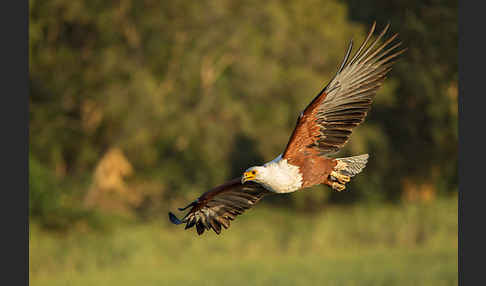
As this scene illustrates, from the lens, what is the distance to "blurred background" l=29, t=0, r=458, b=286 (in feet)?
57.8

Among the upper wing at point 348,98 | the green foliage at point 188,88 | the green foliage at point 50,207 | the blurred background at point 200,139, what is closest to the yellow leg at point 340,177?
the upper wing at point 348,98

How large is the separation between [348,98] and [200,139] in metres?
12.9

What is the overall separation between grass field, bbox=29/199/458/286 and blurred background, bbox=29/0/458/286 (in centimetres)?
5

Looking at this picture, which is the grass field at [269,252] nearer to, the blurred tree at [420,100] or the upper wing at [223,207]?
the blurred tree at [420,100]

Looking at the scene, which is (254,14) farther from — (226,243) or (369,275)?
(369,275)

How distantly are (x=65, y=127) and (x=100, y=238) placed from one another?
3.69m

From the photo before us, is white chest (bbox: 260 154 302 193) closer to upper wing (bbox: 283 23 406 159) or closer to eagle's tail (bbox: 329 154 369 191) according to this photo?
upper wing (bbox: 283 23 406 159)

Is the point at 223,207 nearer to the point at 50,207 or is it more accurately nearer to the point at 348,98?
the point at 348,98

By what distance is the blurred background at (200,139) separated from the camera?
57.8 feet

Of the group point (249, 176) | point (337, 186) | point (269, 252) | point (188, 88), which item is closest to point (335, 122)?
point (337, 186)

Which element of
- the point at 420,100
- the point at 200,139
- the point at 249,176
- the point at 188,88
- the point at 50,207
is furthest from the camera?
the point at 188,88

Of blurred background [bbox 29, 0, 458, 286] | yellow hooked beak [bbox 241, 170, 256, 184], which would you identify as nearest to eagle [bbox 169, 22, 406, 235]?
yellow hooked beak [bbox 241, 170, 256, 184]

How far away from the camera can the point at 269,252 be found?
1852 centimetres

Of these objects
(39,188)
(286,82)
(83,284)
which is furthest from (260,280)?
(286,82)
